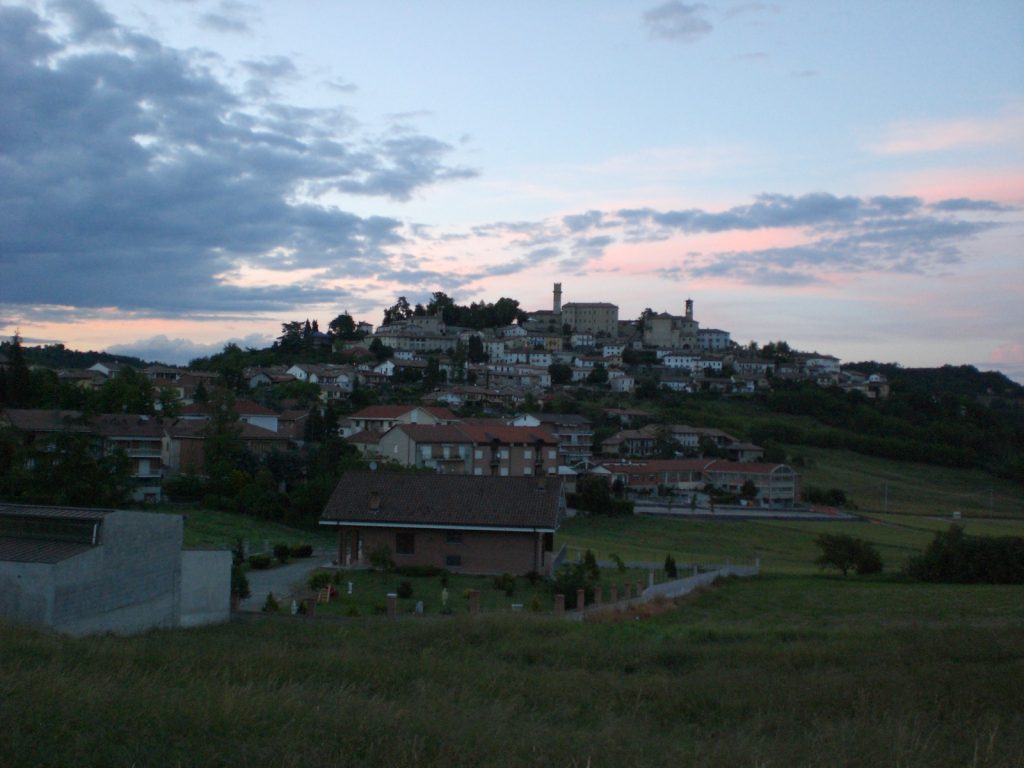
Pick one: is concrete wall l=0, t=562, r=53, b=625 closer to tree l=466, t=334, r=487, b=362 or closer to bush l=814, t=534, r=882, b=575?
bush l=814, t=534, r=882, b=575

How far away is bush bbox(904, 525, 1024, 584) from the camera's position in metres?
34.5

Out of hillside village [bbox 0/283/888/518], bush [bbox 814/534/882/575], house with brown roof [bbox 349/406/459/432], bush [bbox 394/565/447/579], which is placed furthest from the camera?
house with brown roof [bbox 349/406/459/432]

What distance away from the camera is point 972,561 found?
3488 centimetres

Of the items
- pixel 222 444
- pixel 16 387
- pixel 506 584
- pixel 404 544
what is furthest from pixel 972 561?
pixel 16 387

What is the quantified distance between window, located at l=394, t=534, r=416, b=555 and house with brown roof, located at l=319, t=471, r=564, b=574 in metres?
0.03

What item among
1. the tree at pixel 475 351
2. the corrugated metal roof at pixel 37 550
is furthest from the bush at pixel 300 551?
the tree at pixel 475 351

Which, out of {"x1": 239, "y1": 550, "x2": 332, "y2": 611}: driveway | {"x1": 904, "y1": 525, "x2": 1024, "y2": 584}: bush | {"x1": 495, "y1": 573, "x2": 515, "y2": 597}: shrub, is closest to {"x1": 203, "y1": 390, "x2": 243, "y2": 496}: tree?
{"x1": 239, "y1": 550, "x2": 332, "y2": 611}: driveway

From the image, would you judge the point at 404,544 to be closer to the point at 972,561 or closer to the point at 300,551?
the point at 300,551

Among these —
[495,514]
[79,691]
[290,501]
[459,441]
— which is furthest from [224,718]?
[459,441]

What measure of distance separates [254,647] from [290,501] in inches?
1182

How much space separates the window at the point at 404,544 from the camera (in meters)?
30.9

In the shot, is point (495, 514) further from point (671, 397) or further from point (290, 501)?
point (671, 397)

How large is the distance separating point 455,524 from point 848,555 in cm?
1654

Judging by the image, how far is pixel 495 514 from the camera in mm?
30422
